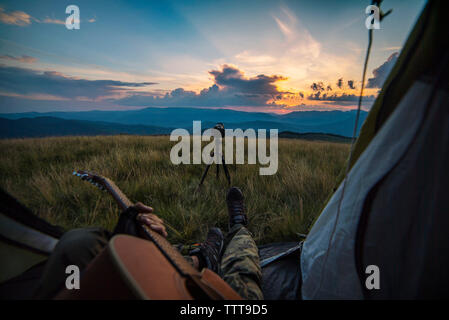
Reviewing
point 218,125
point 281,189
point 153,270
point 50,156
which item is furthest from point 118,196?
point 50,156

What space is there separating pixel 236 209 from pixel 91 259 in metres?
1.49

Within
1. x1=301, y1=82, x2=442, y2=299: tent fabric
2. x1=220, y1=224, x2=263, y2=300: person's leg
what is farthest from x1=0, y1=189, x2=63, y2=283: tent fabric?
x1=301, y1=82, x2=442, y2=299: tent fabric

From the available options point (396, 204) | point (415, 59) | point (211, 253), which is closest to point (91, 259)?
point (211, 253)

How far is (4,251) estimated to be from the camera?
1.05 meters

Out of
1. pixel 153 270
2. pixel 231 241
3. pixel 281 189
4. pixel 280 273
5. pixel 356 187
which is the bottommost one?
pixel 280 273

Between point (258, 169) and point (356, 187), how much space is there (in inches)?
117

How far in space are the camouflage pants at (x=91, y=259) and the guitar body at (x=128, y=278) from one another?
18 centimetres

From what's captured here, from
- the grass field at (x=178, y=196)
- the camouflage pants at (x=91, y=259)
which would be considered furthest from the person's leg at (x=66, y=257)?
the grass field at (x=178, y=196)

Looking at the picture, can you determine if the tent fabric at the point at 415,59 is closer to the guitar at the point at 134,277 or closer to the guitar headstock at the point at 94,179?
the guitar at the point at 134,277

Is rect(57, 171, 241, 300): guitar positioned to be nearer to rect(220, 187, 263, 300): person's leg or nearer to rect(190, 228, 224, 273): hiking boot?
rect(220, 187, 263, 300): person's leg

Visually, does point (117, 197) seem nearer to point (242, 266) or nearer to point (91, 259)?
point (91, 259)

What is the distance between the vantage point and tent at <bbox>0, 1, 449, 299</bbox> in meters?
0.63

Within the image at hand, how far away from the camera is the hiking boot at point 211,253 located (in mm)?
1435
